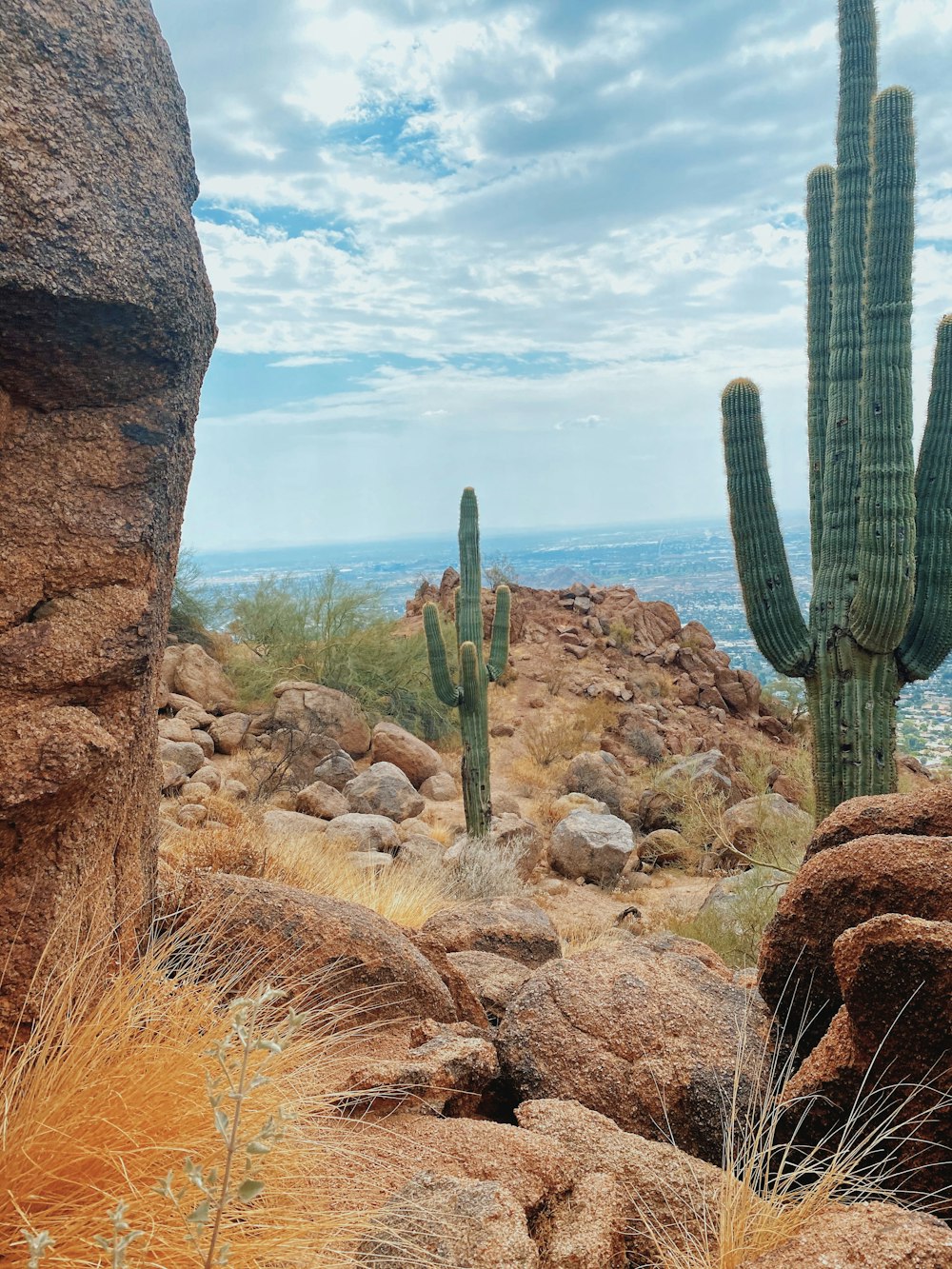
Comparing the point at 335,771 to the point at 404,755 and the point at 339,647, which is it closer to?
the point at 404,755

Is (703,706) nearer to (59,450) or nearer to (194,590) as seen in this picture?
(194,590)

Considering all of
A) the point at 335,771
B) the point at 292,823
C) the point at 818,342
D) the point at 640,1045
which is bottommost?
the point at 335,771

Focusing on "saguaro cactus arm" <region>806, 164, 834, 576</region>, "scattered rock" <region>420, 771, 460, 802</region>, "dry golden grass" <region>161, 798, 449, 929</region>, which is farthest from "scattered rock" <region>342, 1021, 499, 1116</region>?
"scattered rock" <region>420, 771, 460, 802</region>

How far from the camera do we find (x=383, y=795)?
1327 centimetres

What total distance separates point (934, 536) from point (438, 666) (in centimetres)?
678

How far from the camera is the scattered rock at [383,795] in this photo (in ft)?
42.5

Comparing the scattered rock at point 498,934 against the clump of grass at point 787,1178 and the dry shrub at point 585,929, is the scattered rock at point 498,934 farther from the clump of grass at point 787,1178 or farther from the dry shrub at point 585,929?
the dry shrub at point 585,929

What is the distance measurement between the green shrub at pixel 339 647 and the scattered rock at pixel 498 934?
1196 centimetres

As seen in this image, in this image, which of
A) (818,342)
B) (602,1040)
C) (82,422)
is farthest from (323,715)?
(82,422)

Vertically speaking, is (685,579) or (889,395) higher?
(889,395)

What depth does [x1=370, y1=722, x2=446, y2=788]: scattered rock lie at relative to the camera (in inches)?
611

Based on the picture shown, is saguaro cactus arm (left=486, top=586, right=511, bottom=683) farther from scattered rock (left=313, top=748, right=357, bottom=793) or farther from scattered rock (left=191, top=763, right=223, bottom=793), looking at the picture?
scattered rock (left=191, top=763, right=223, bottom=793)

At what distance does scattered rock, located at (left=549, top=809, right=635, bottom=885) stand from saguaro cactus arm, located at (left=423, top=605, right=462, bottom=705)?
231 cm

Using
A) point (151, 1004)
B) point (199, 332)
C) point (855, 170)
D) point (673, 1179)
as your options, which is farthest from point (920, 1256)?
point (855, 170)
